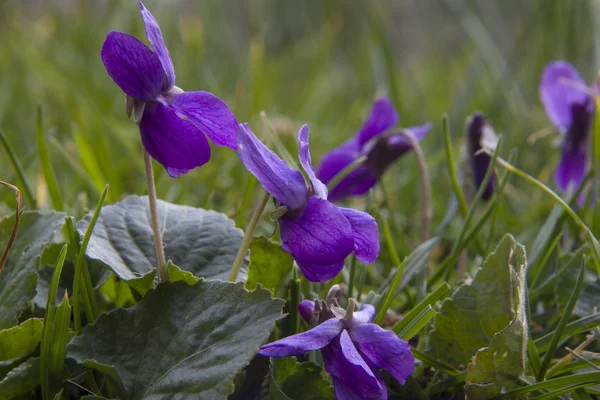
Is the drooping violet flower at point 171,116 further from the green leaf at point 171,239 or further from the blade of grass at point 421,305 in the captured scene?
the blade of grass at point 421,305

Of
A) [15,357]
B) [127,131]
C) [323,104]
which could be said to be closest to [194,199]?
[127,131]

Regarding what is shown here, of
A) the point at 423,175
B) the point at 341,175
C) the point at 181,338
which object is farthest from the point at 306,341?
the point at 423,175

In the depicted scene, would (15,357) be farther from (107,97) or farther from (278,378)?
(107,97)

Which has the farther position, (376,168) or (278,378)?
(376,168)

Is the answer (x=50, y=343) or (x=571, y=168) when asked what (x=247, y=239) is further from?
(x=571, y=168)

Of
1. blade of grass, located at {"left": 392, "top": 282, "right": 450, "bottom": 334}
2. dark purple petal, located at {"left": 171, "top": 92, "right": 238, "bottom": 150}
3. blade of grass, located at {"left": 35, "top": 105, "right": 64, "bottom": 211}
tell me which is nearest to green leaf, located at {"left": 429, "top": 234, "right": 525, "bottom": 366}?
blade of grass, located at {"left": 392, "top": 282, "right": 450, "bottom": 334}

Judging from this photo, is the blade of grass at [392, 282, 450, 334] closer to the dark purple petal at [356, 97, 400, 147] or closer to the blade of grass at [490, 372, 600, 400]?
the blade of grass at [490, 372, 600, 400]

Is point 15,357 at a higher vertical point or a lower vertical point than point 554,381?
higher
